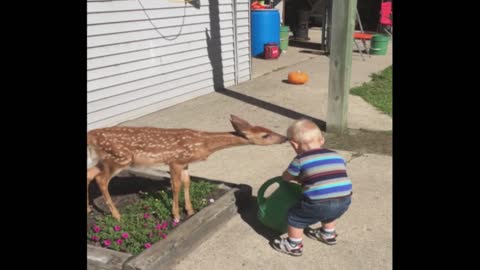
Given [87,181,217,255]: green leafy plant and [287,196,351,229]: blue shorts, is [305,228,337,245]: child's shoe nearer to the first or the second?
[287,196,351,229]: blue shorts

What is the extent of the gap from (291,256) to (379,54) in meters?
12.6

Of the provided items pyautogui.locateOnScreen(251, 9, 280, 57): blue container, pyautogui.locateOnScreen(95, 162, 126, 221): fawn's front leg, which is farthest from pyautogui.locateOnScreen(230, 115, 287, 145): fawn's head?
pyautogui.locateOnScreen(251, 9, 280, 57): blue container

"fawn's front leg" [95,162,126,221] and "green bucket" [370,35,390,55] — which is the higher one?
"green bucket" [370,35,390,55]

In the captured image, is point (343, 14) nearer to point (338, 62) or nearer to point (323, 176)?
point (338, 62)

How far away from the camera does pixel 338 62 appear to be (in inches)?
258

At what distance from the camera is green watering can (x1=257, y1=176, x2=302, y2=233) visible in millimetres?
3832

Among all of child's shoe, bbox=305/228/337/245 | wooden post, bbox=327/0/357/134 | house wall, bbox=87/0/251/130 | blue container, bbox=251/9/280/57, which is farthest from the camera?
blue container, bbox=251/9/280/57

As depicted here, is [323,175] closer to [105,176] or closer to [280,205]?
[280,205]

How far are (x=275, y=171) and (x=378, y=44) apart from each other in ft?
35.4

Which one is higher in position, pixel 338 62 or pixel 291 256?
pixel 338 62

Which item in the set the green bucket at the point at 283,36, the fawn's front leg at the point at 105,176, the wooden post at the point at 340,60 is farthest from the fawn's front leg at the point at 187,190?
the green bucket at the point at 283,36

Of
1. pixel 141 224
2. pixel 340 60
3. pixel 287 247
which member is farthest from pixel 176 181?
pixel 340 60

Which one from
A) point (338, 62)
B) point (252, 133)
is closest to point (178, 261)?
point (252, 133)

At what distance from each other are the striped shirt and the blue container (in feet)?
35.7
